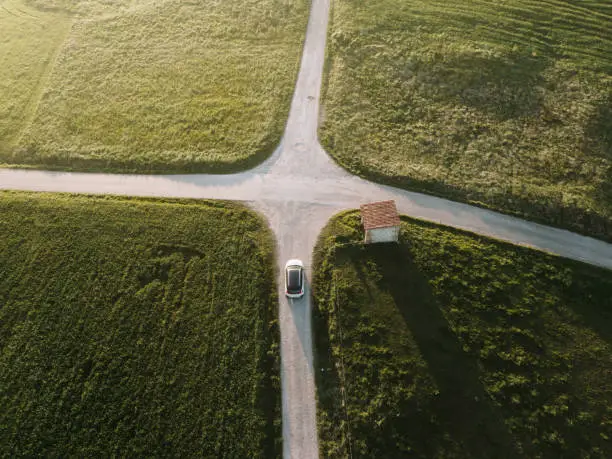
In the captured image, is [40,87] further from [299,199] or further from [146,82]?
[299,199]

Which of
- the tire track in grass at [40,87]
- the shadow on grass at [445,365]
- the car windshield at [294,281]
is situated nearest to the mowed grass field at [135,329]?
the car windshield at [294,281]

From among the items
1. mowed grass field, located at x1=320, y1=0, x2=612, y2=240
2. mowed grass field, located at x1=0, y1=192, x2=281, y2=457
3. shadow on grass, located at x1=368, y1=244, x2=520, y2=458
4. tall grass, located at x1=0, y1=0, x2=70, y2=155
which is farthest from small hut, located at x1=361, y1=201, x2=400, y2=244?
tall grass, located at x1=0, y1=0, x2=70, y2=155

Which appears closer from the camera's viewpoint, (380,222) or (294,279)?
(294,279)

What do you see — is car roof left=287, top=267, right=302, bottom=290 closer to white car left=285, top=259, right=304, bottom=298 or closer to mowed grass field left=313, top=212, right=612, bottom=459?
white car left=285, top=259, right=304, bottom=298

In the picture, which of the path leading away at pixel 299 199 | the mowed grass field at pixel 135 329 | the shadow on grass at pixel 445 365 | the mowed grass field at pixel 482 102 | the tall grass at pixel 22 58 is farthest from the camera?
the tall grass at pixel 22 58

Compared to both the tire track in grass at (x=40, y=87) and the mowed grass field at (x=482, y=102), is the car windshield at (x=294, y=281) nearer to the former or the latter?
the mowed grass field at (x=482, y=102)

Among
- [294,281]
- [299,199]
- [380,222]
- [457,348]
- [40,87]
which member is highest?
[40,87]

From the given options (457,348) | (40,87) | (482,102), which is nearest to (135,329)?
(457,348)
